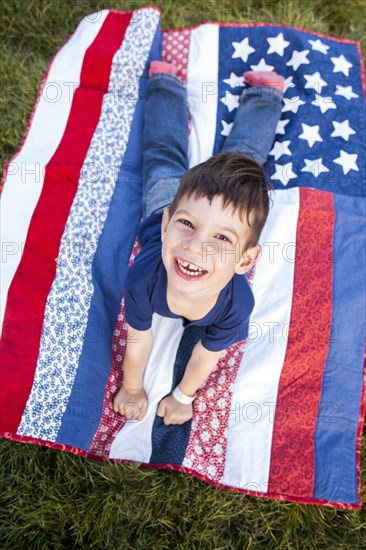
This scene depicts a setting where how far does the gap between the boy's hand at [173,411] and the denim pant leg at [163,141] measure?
744 mm

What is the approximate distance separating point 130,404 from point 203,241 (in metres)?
0.81

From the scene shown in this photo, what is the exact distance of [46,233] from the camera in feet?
6.89

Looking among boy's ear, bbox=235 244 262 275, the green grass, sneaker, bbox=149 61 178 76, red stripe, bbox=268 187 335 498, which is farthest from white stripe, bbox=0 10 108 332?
red stripe, bbox=268 187 335 498

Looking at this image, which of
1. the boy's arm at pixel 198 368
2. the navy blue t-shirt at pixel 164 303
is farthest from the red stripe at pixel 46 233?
the boy's arm at pixel 198 368

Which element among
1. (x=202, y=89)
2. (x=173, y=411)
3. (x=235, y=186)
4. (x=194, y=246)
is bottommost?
(x=173, y=411)

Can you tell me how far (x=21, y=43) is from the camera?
2.78 metres

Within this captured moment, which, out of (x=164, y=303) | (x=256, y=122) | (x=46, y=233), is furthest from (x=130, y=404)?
(x=256, y=122)

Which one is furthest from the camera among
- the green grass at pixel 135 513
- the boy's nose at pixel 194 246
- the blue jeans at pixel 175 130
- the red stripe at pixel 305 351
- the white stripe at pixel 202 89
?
the white stripe at pixel 202 89

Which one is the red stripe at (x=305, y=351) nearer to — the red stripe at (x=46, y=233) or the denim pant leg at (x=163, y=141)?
the denim pant leg at (x=163, y=141)

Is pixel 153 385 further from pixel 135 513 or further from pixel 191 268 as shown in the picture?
pixel 191 268

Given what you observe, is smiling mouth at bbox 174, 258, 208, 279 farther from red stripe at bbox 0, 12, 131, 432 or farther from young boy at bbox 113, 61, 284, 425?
red stripe at bbox 0, 12, 131, 432

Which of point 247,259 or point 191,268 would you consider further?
point 247,259

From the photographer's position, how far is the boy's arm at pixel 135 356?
5.87 feet

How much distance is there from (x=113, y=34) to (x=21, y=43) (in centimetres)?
59
